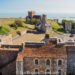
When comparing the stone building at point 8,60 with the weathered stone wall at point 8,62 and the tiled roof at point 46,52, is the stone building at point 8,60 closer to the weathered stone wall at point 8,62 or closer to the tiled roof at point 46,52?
the weathered stone wall at point 8,62

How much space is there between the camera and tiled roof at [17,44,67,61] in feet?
159

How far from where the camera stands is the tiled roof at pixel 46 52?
48.5 metres

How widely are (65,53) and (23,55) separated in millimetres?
6088

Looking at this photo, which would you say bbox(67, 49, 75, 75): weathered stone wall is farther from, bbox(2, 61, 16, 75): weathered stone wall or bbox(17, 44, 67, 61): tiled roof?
bbox(2, 61, 16, 75): weathered stone wall

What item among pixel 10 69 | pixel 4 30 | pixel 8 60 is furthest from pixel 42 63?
pixel 4 30

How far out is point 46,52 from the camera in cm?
4909

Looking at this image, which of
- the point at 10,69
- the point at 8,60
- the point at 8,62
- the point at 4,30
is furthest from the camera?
the point at 4,30

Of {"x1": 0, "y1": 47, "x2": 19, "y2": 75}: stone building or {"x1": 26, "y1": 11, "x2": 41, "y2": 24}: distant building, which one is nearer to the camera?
{"x1": 0, "y1": 47, "x2": 19, "y2": 75}: stone building

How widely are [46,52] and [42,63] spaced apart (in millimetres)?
1763

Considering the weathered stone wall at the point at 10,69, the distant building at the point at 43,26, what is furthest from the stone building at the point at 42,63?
the distant building at the point at 43,26

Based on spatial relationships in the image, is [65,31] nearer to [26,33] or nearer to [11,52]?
[26,33]

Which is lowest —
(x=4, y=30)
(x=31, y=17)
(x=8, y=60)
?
(x=4, y=30)

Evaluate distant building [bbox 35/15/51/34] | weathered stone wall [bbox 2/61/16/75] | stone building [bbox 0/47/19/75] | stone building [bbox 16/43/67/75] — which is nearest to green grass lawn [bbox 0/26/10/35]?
distant building [bbox 35/15/51/34]

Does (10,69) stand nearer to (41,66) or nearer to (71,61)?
(41,66)
